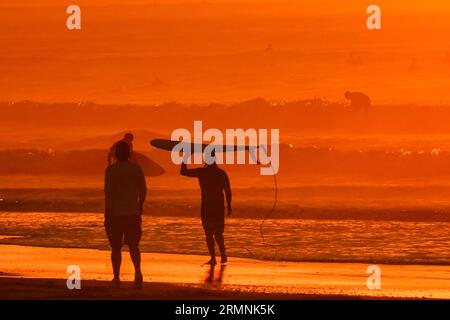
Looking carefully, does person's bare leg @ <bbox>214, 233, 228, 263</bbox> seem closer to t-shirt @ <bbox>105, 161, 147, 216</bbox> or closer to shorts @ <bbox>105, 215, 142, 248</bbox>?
shorts @ <bbox>105, 215, 142, 248</bbox>

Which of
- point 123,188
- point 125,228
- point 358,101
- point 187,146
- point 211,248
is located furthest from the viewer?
point 358,101

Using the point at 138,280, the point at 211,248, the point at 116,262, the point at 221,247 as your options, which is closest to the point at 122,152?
the point at 116,262

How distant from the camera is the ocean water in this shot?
20359mm

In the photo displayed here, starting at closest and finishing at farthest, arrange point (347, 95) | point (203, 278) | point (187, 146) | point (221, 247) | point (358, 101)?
point (203, 278), point (187, 146), point (221, 247), point (358, 101), point (347, 95)

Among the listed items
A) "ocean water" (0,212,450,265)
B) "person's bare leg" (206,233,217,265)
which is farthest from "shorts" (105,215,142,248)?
"ocean water" (0,212,450,265)

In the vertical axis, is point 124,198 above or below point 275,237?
above

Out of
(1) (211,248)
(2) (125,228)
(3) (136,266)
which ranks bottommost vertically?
(3) (136,266)

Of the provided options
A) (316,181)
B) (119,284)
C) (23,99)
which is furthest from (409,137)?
(119,284)

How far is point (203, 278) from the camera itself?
1725cm

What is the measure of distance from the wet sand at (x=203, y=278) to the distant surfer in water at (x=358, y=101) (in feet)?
145

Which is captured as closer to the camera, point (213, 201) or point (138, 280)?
point (138, 280)

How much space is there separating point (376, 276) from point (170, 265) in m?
2.87

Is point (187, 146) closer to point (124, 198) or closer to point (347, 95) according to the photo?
point (124, 198)

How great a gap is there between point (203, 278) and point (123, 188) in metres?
2.00
